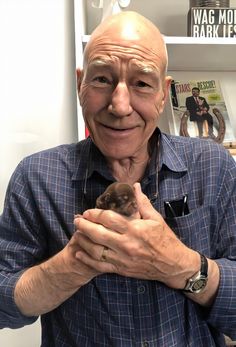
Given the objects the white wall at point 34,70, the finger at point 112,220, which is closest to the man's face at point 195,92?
the white wall at point 34,70

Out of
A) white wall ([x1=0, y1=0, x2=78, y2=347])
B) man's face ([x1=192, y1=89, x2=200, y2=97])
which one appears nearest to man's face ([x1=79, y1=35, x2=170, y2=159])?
white wall ([x1=0, y1=0, x2=78, y2=347])

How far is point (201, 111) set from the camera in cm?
128

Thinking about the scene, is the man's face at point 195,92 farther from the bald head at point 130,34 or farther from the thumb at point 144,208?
the thumb at point 144,208

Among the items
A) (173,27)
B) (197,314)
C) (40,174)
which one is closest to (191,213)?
(197,314)

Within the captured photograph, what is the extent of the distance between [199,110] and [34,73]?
22.0 inches

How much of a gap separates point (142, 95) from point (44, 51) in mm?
534

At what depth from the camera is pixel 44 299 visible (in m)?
0.76

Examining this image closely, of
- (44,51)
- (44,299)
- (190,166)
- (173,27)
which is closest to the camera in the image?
(44,299)

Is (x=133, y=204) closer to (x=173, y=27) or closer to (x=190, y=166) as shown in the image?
(x=190, y=166)

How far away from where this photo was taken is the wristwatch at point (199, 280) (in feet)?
2.40

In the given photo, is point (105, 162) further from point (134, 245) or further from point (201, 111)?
point (201, 111)

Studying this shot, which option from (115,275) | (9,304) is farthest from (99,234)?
(9,304)

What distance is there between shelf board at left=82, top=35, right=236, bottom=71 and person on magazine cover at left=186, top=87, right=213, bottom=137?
9 cm

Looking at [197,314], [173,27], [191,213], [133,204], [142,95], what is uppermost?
[173,27]
